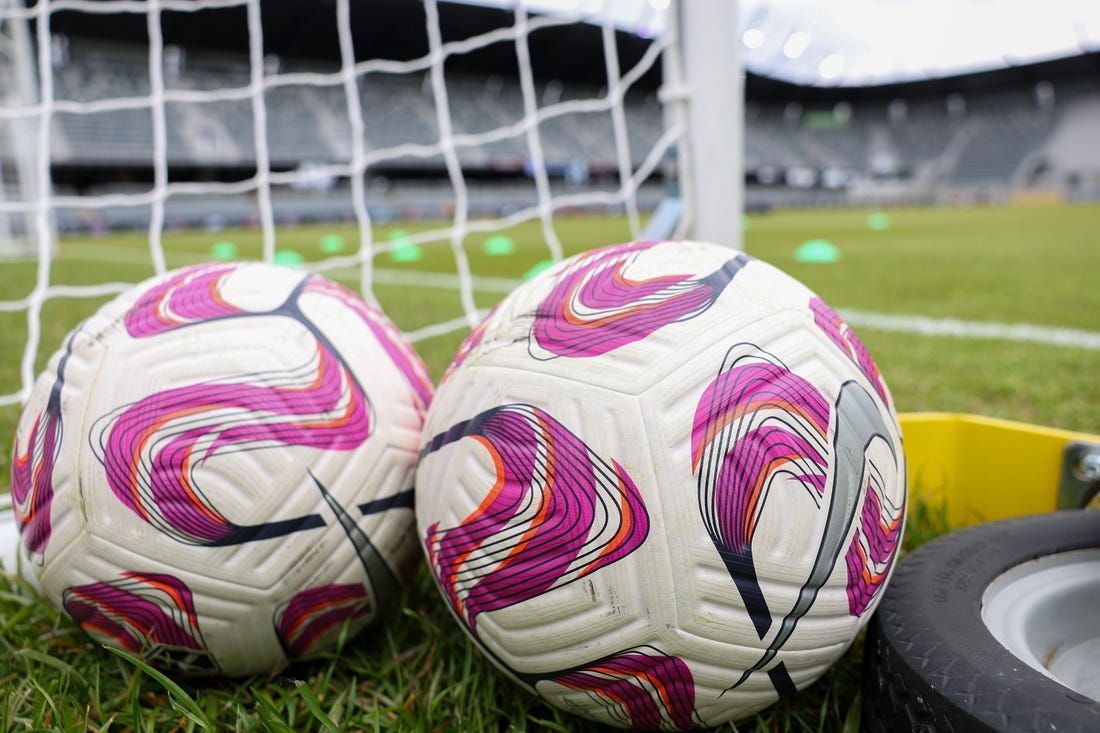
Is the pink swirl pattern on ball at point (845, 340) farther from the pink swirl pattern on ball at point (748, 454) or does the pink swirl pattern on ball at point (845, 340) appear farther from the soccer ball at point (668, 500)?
the pink swirl pattern on ball at point (748, 454)

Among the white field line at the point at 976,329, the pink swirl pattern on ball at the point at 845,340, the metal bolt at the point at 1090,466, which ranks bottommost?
the white field line at the point at 976,329

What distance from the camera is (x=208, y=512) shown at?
3.92ft

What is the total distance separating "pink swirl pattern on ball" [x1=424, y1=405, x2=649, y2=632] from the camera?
1.00 m

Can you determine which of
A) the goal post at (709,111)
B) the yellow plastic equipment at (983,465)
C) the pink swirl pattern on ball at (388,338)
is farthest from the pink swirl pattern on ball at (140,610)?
the goal post at (709,111)

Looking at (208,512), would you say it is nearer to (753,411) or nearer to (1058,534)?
(753,411)

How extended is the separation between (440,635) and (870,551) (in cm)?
77

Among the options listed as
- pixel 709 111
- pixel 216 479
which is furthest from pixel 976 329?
pixel 216 479

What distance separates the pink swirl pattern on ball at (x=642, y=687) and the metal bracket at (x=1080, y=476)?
1021 millimetres

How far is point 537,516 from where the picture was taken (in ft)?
3.38

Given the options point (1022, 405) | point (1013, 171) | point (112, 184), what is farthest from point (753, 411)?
point (1013, 171)

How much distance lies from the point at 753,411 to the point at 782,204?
41.0 metres

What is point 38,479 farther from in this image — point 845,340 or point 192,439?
point 845,340

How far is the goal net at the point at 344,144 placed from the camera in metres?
2.59

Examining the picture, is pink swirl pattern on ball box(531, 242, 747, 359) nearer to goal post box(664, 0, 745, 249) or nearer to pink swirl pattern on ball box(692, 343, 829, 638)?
pink swirl pattern on ball box(692, 343, 829, 638)
